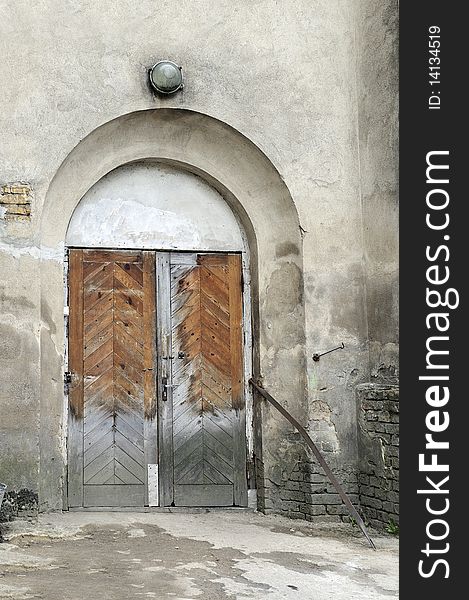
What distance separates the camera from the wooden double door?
24.0 ft

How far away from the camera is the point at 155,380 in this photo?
750 cm

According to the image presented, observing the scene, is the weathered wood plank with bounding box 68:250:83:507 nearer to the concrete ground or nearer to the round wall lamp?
the concrete ground

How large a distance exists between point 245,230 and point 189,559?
3188 millimetres

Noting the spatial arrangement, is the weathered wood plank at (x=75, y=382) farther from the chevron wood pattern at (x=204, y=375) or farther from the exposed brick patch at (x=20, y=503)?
the chevron wood pattern at (x=204, y=375)

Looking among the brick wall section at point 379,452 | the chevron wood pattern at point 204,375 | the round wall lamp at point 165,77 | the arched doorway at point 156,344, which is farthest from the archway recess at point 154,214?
the brick wall section at point 379,452

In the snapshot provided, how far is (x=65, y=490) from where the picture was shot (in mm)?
7113

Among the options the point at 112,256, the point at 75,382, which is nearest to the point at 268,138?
the point at 112,256

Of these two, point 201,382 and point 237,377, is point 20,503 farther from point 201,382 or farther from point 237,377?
point 237,377

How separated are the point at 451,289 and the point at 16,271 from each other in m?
3.23

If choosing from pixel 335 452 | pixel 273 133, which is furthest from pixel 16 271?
pixel 335 452

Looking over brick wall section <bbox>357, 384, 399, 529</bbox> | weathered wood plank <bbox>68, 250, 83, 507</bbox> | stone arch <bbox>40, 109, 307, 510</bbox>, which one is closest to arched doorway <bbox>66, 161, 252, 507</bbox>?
weathered wood plank <bbox>68, 250, 83, 507</bbox>

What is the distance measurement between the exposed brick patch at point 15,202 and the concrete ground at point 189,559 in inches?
90.4

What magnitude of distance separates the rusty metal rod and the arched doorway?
0.31 metres

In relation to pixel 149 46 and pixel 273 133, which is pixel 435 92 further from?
pixel 149 46
